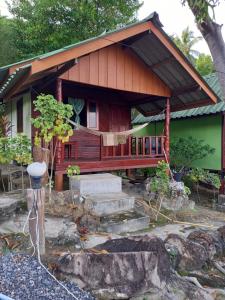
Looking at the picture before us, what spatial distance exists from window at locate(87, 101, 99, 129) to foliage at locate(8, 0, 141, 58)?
19.7 ft

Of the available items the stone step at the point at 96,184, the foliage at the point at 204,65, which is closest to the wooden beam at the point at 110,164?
the stone step at the point at 96,184

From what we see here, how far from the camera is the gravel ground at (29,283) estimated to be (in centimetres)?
273

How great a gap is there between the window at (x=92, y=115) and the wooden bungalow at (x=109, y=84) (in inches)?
1.2

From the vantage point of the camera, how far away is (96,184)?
627cm

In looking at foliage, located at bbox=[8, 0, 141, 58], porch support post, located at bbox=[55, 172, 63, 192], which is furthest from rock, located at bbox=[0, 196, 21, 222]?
foliage, located at bbox=[8, 0, 141, 58]

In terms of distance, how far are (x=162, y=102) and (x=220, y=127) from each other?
6.86 feet

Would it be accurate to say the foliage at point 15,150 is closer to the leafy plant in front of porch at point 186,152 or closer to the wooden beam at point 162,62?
the wooden beam at point 162,62

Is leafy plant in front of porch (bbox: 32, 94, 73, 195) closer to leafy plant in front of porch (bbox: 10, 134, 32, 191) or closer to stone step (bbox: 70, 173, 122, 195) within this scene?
leafy plant in front of porch (bbox: 10, 134, 32, 191)

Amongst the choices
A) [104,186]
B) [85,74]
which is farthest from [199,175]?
[85,74]

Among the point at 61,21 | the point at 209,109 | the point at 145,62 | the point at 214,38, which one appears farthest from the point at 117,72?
the point at 61,21

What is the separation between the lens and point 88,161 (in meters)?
6.86

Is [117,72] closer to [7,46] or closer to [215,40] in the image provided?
[215,40]

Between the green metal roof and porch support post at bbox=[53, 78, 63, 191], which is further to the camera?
the green metal roof

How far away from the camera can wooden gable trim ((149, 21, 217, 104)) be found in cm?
659
